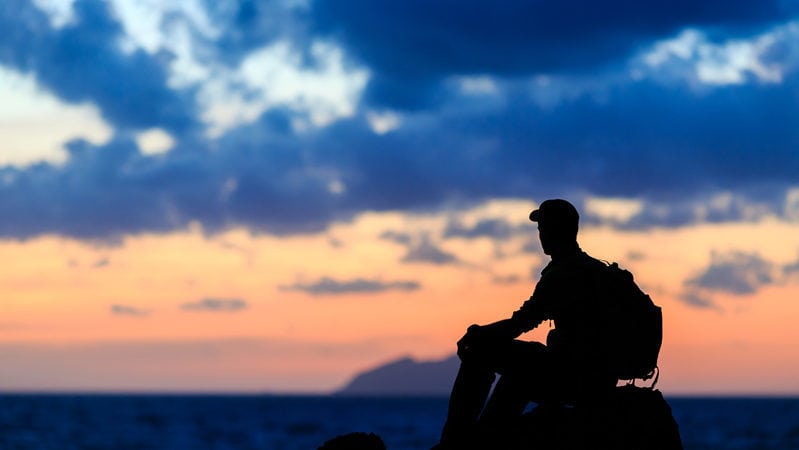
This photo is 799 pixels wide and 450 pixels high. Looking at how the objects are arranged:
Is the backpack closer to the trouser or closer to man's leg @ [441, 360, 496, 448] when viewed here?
the trouser

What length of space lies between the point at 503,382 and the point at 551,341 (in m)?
0.54

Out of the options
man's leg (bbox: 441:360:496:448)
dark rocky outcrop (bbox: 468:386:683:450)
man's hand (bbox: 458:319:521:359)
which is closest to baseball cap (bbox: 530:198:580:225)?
man's hand (bbox: 458:319:521:359)

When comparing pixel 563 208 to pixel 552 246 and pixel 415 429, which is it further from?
pixel 415 429

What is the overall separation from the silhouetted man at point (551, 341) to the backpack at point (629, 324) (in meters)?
0.09

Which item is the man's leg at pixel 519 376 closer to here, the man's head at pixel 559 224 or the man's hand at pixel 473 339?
the man's hand at pixel 473 339

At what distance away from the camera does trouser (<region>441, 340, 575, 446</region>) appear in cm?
859

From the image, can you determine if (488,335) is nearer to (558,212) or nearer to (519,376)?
(519,376)

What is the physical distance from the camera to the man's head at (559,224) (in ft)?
28.3

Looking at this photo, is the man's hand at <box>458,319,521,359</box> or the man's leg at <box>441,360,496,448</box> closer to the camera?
the man's hand at <box>458,319,521,359</box>

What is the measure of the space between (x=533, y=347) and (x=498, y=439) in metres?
1.02

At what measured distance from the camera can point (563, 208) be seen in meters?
8.63

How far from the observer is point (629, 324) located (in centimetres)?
855

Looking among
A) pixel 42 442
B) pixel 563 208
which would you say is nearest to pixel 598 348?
pixel 563 208

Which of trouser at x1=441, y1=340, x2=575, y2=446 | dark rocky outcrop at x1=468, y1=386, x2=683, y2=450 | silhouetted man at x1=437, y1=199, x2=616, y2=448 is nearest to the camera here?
silhouetted man at x1=437, y1=199, x2=616, y2=448
